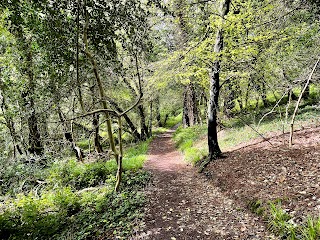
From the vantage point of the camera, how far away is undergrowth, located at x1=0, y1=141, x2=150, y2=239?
4.50m

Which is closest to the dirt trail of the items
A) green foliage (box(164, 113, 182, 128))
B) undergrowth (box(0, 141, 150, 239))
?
undergrowth (box(0, 141, 150, 239))

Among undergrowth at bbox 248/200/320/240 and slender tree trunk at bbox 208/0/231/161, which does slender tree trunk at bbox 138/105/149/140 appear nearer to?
slender tree trunk at bbox 208/0/231/161

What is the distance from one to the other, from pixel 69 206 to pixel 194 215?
312cm

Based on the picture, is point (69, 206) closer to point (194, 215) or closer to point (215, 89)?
point (194, 215)

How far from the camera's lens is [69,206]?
5648 millimetres

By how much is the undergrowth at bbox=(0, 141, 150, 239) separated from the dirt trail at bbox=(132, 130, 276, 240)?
1.23 ft

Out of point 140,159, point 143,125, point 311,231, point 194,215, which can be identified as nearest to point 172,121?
point 143,125

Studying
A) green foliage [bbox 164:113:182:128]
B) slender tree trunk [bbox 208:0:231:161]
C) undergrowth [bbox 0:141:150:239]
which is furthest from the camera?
green foliage [bbox 164:113:182:128]

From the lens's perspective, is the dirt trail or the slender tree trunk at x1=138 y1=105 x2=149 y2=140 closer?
the dirt trail

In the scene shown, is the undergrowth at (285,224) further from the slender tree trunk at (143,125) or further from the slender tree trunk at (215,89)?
the slender tree trunk at (143,125)

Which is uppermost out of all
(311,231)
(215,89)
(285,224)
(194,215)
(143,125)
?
(215,89)

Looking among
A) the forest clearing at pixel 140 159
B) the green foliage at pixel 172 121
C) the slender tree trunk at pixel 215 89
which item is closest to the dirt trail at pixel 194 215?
the forest clearing at pixel 140 159

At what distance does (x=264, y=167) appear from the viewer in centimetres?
573

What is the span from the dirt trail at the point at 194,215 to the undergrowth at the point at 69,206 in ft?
1.23
